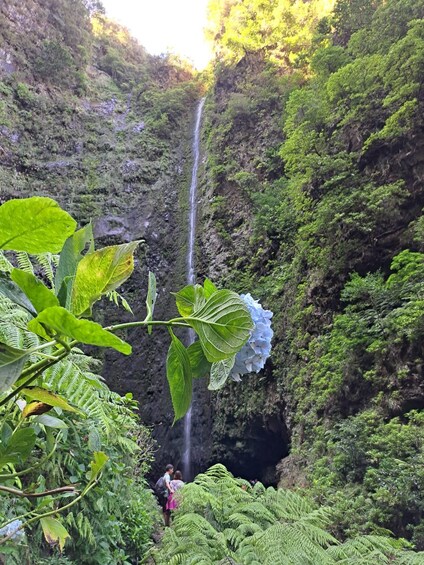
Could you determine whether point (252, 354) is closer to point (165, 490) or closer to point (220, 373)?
point (220, 373)

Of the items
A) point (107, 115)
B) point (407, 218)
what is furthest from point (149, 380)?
point (107, 115)

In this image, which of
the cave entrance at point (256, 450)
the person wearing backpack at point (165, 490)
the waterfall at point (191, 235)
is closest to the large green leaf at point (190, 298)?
the person wearing backpack at point (165, 490)

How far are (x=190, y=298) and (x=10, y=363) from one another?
0.51 feet

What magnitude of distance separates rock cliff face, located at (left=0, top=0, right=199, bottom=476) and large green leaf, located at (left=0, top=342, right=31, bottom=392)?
5.73 meters

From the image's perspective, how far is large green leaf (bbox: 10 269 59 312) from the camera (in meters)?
0.25

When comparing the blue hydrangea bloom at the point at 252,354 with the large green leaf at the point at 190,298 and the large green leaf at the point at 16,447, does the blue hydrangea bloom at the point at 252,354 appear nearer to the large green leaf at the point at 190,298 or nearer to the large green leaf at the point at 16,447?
the large green leaf at the point at 190,298

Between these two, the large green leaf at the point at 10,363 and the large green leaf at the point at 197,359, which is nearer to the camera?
the large green leaf at the point at 10,363

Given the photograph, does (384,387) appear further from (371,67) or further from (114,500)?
(371,67)

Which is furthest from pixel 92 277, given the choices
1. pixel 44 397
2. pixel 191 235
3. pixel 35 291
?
pixel 191 235

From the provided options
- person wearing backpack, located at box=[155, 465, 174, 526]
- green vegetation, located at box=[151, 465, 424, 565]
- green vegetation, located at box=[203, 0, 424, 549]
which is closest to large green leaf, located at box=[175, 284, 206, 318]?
green vegetation, located at box=[151, 465, 424, 565]

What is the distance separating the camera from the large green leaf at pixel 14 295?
0.94 feet

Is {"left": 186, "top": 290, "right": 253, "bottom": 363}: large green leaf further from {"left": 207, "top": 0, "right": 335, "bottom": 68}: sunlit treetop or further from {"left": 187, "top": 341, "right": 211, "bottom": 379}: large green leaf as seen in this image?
{"left": 207, "top": 0, "right": 335, "bottom": 68}: sunlit treetop

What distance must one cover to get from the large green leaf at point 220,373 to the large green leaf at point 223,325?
0.25ft

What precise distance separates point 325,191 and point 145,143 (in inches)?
229
